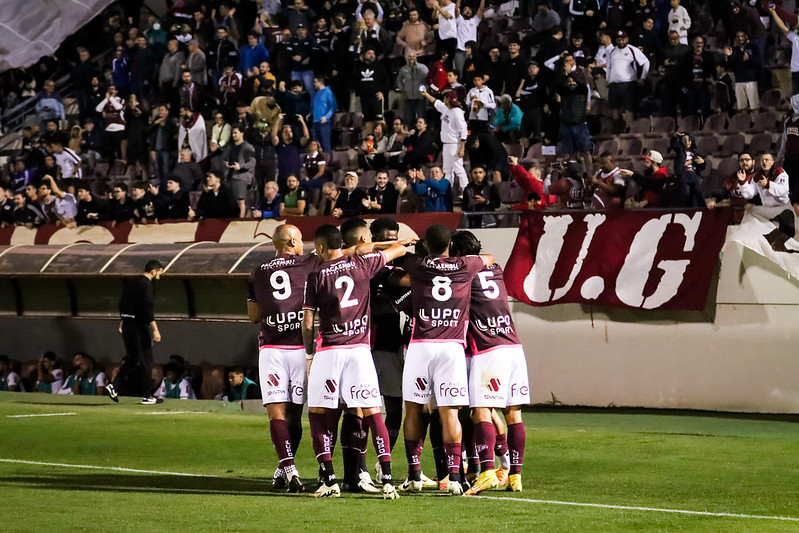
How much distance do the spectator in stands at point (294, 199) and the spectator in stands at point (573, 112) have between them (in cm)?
408

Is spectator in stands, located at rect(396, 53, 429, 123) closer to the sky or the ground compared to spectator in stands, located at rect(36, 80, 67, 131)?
closer to the ground

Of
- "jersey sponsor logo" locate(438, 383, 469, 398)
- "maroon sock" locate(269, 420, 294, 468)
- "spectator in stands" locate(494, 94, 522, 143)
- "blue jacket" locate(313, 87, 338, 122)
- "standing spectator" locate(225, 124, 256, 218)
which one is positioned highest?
"blue jacket" locate(313, 87, 338, 122)

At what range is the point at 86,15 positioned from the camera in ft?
94.5

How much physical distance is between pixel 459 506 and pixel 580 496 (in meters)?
1.17

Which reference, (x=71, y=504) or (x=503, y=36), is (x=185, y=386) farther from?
(x=71, y=504)

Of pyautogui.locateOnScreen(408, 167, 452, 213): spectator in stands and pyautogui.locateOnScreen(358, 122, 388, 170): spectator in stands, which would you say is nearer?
pyautogui.locateOnScreen(408, 167, 452, 213): spectator in stands

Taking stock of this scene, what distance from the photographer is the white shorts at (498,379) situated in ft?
32.1

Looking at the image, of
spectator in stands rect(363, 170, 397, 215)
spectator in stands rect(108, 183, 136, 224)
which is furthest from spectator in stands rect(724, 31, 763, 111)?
spectator in stands rect(108, 183, 136, 224)

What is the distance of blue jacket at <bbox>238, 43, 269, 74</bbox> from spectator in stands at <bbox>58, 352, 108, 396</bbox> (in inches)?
258

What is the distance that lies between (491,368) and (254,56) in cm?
1654

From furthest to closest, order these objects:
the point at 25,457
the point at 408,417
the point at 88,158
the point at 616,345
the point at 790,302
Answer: the point at 88,158 → the point at 616,345 → the point at 790,302 → the point at 25,457 → the point at 408,417

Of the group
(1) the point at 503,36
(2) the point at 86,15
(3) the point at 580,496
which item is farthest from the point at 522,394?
(2) the point at 86,15

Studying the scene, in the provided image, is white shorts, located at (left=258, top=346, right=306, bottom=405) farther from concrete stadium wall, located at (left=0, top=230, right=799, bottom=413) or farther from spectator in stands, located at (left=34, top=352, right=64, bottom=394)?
spectator in stands, located at (left=34, top=352, right=64, bottom=394)

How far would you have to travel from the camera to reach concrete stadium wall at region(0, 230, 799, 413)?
16297mm
